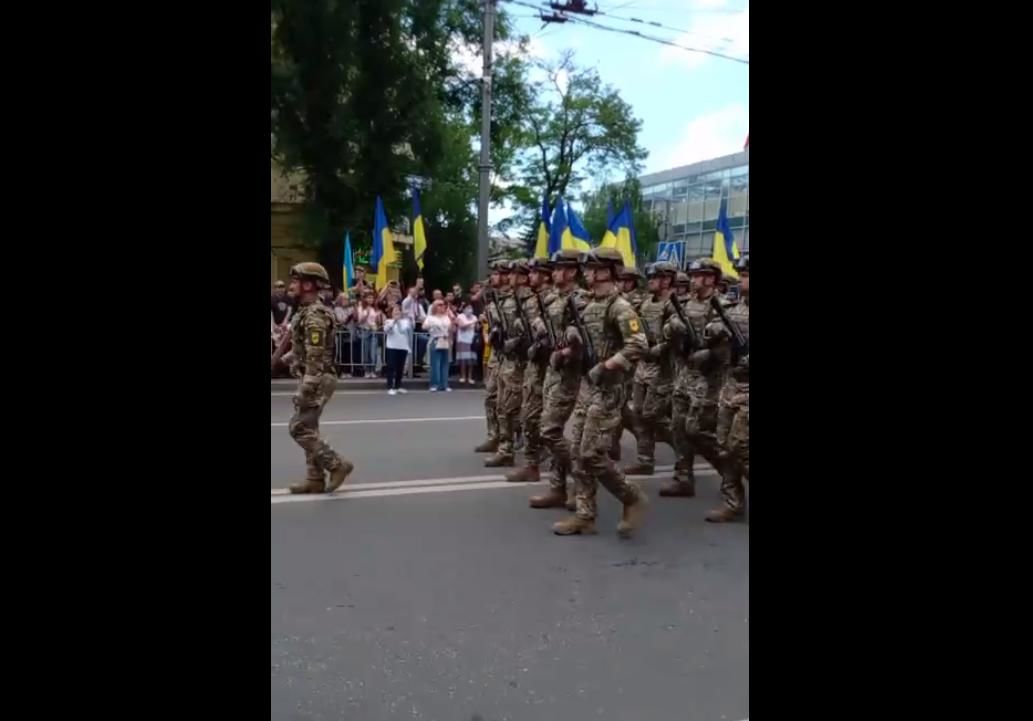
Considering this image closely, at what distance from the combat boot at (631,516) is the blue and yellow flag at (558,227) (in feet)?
24.1

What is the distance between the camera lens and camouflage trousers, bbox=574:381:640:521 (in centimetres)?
590

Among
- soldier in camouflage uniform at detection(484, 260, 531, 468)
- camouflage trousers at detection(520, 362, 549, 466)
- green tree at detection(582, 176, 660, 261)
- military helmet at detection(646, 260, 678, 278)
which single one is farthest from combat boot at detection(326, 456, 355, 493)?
green tree at detection(582, 176, 660, 261)

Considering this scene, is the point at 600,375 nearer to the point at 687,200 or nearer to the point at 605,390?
the point at 605,390

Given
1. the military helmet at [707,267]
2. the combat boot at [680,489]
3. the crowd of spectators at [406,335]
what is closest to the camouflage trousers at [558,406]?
the combat boot at [680,489]

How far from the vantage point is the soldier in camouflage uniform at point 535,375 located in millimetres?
7699

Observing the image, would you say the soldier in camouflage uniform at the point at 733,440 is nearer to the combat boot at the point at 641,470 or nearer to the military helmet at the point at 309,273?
the combat boot at the point at 641,470

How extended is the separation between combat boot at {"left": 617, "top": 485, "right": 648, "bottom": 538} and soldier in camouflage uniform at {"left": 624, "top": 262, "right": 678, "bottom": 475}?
2.11 meters

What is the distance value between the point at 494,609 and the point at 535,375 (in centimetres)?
370
